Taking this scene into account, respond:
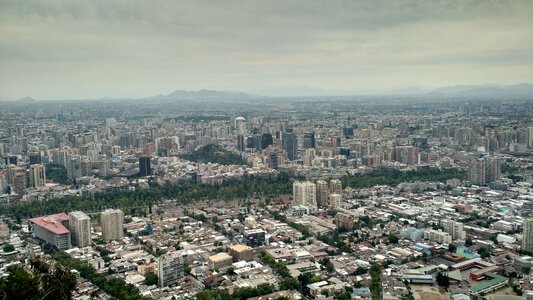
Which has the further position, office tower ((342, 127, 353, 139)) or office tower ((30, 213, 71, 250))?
office tower ((342, 127, 353, 139))

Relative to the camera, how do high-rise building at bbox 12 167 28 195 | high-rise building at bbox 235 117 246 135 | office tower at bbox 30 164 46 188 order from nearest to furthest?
1. high-rise building at bbox 12 167 28 195
2. office tower at bbox 30 164 46 188
3. high-rise building at bbox 235 117 246 135

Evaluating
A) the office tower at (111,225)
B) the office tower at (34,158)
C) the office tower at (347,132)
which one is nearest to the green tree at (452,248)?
the office tower at (111,225)

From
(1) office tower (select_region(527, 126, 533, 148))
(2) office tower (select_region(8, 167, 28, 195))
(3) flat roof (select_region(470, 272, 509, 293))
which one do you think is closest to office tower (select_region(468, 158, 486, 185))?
(1) office tower (select_region(527, 126, 533, 148))

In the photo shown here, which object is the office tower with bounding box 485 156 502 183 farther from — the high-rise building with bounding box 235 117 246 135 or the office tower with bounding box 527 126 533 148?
→ the high-rise building with bounding box 235 117 246 135

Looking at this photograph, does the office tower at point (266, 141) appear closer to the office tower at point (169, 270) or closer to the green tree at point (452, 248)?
the green tree at point (452, 248)

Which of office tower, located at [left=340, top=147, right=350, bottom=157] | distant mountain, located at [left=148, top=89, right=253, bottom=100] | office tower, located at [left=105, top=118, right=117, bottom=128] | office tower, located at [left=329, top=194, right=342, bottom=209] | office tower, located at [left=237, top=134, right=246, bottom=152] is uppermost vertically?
distant mountain, located at [left=148, top=89, right=253, bottom=100]

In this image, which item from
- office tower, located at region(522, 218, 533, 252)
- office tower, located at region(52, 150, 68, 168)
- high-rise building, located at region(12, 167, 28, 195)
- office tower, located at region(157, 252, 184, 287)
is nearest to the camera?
office tower, located at region(157, 252, 184, 287)

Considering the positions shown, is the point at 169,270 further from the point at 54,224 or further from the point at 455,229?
the point at 455,229
